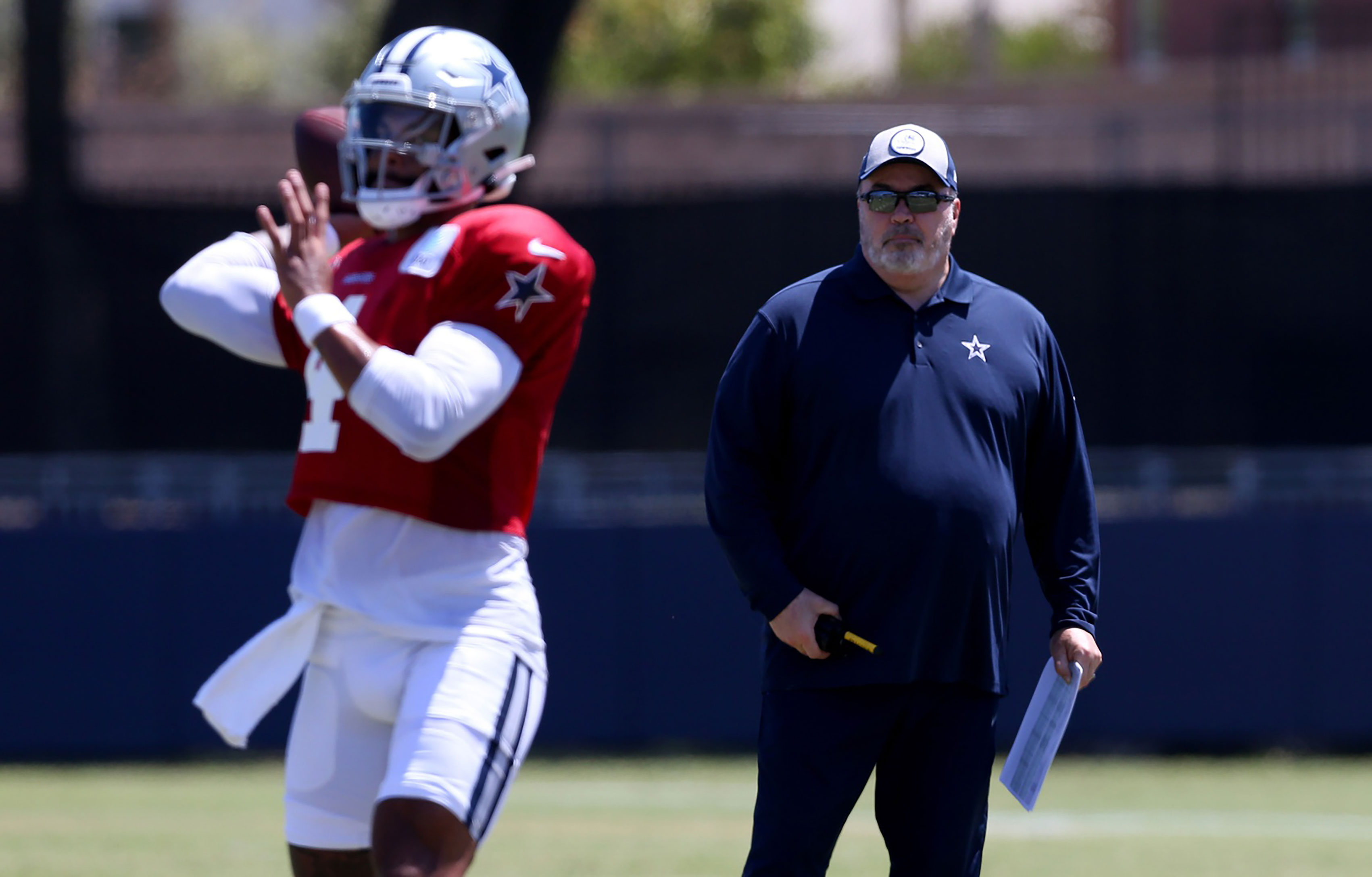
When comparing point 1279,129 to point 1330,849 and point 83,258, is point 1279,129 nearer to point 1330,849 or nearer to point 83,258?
point 1330,849

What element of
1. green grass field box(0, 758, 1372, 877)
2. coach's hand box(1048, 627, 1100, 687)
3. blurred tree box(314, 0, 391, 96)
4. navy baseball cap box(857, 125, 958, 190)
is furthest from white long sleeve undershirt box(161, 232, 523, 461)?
blurred tree box(314, 0, 391, 96)

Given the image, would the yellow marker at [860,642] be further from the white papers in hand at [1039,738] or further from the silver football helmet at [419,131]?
the silver football helmet at [419,131]

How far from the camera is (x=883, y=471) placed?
4301 millimetres

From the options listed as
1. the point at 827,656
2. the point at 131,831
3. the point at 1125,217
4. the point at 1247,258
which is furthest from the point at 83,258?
the point at 827,656

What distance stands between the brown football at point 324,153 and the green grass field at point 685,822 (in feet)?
12.5

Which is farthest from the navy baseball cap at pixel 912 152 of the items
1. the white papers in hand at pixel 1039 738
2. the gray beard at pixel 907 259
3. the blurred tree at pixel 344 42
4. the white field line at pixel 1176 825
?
the blurred tree at pixel 344 42

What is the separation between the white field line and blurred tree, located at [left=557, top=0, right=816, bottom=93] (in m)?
25.6

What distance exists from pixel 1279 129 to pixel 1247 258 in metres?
1.56

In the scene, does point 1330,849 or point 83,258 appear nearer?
point 1330,849

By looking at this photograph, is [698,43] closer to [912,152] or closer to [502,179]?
[912,152]

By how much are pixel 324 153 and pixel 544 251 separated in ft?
2.49

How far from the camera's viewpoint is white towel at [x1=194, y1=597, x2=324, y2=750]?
393cm

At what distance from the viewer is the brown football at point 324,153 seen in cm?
443

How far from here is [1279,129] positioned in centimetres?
1289
